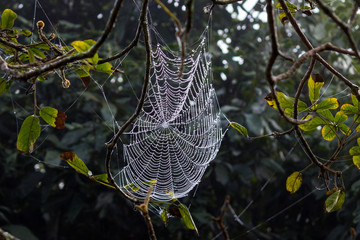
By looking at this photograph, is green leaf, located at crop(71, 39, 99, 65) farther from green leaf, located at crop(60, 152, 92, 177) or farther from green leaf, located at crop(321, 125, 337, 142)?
green leaf, located at crop(321, 125, 337, 142)

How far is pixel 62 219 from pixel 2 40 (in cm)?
242

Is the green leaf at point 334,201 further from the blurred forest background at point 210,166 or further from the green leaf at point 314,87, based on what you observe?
the blurred forest background at point 210,166

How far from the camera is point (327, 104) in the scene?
2.66 ft

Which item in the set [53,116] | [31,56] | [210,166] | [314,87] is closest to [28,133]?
[53,116]

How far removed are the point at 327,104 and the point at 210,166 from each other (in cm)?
191

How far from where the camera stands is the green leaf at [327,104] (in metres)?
0.81

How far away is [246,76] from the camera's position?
299cm

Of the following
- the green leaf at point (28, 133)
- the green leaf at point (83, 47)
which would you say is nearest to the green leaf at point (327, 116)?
the green leaf at point (83, 47)

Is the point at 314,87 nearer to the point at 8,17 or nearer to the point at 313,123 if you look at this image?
the point at 313,123

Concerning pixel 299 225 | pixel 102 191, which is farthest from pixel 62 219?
pixel 299 225

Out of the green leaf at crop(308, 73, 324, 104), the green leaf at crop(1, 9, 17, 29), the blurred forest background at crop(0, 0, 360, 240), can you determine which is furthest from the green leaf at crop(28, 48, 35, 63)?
Result: the blurred forest background at crop(0, 0, 360, 240)

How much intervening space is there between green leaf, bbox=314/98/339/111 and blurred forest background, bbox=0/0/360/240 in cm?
→ 147

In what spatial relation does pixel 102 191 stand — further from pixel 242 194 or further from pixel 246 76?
pixel 246 76

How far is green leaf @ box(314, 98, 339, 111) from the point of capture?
0.81 m
